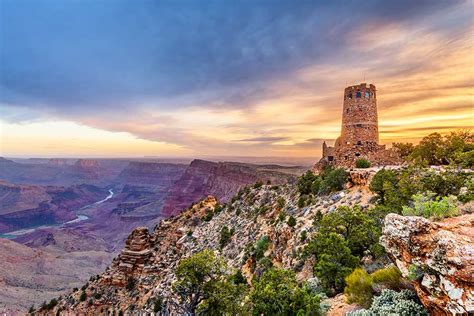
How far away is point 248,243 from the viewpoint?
2742 cm

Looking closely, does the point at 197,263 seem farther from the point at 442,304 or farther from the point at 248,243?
the point at 248,243

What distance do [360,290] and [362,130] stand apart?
2311 centimetres

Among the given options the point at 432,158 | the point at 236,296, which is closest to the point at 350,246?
the point at 236,296

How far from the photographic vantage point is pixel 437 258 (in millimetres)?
5633

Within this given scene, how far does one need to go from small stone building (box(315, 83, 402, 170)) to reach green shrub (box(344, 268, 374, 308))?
871 inches

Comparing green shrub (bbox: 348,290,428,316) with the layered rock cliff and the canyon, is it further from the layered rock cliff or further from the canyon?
the canyon

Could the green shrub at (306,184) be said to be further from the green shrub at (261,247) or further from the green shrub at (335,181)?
the green shrub at (261,247)

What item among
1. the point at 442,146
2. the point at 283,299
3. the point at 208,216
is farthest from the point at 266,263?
the point at 208,216

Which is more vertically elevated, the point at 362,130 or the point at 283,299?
the point at 362,130

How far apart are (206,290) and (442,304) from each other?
35.4 ft

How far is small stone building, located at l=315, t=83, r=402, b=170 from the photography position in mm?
28672

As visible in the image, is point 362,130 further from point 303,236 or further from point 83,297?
point 83,297

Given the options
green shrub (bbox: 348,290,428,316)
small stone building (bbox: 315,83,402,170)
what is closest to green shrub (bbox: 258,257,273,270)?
green shrub (bbox: 348,290,428,316)

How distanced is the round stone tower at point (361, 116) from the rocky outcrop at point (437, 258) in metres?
23.5
